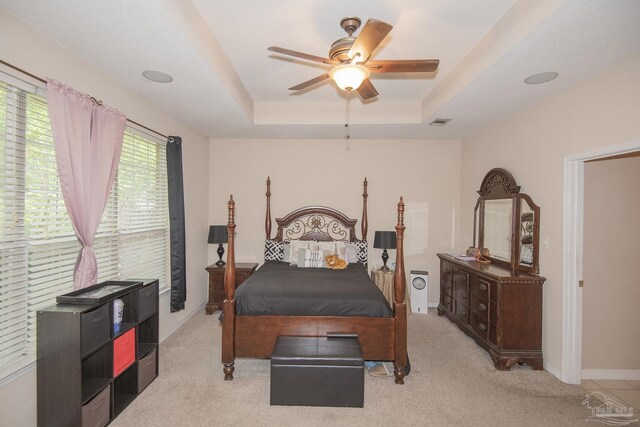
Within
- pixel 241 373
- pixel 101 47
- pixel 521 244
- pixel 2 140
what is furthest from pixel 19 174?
pixel 521 244

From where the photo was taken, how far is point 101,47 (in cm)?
232

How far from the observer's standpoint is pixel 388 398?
267 centimetres

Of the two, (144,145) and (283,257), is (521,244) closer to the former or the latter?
(283,257)

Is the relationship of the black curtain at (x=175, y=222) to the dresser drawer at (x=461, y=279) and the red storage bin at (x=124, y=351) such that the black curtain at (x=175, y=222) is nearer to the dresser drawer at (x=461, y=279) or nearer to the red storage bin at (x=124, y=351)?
the red storage bin at (x=124, y=351)

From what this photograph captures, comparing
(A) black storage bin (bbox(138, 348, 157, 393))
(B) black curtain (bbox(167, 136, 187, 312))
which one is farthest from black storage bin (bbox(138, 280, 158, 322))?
(B) black curtain (bbox(167, 136, 187, 312))

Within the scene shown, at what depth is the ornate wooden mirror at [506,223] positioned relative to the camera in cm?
339

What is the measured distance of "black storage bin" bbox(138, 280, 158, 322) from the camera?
274 cm

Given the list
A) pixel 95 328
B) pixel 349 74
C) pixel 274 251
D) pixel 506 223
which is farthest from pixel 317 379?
pixel 506 223

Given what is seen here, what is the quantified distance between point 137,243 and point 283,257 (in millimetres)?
2031

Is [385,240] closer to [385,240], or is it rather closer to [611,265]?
[385,240]

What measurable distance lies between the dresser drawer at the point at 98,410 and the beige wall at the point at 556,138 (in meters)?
3.79

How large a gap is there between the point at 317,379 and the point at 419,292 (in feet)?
9.30

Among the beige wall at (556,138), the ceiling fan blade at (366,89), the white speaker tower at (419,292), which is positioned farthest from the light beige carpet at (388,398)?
the ceiling fan blade at (366,89)

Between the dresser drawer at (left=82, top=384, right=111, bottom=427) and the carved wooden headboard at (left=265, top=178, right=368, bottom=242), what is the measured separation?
3100mm
